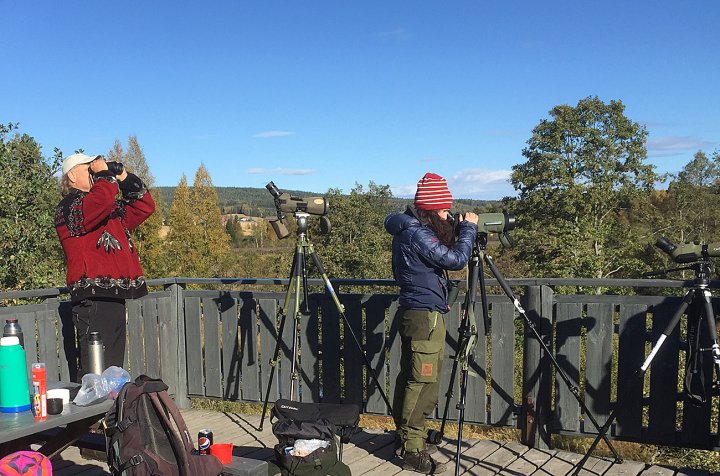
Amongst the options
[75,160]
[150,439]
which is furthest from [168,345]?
[150,439]

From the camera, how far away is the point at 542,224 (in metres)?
29.5

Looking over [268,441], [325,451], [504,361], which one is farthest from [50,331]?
[504,361]

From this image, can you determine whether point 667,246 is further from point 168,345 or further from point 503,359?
point 168,345

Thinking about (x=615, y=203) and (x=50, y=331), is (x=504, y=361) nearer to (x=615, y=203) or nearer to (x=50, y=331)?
(x=50, y=331)

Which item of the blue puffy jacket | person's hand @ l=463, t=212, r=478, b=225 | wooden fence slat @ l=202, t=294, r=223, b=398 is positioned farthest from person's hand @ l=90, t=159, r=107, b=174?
person's hand @ l=463, t=212, r=478, b=225

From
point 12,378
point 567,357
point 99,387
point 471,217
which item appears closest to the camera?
point 12,378

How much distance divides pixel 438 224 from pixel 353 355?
1.39 m

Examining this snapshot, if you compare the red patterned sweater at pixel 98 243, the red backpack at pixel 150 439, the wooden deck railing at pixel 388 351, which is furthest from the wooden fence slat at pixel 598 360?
the red patterned sweater at pixel 98 243

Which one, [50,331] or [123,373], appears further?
[50,331]

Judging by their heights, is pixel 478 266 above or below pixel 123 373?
above

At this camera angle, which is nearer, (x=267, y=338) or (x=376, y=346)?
(x=376, y=346)

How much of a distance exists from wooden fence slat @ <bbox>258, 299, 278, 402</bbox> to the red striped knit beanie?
5.52 ft

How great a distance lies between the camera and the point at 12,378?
245 cm

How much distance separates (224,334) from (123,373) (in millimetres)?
1993
